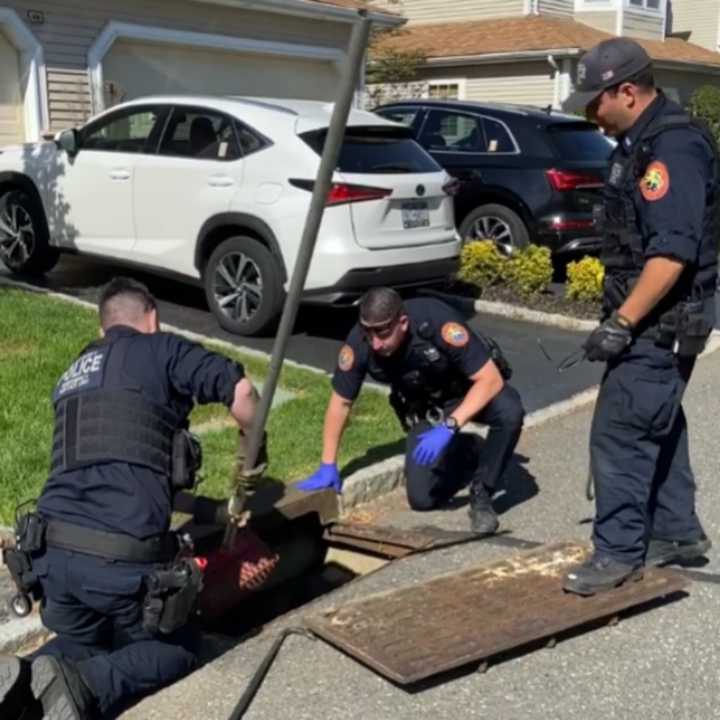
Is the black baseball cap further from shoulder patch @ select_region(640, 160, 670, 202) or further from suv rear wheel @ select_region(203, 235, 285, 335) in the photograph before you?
suv rear wheel @ select_region(203, 235, 285, 335)

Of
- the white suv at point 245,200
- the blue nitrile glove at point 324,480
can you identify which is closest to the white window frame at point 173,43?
the white suv at point 245,200

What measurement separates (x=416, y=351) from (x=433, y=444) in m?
0.48

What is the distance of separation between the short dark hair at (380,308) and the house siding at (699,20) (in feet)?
98.7

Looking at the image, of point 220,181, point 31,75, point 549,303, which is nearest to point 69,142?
point 220,181

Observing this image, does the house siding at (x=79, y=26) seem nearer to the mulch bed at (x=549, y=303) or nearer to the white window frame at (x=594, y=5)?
the mulch bed at (x=549, y=303)

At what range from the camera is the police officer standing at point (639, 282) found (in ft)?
12.5

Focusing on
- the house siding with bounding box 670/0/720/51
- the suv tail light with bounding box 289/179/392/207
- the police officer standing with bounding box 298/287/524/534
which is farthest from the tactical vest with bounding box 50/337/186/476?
the house siding with bounding box 670/0/720/51

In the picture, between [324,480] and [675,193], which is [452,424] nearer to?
[324,480]

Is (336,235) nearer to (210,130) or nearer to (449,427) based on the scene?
(210,130)

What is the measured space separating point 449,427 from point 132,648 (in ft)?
5.99

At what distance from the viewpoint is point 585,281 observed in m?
9.91

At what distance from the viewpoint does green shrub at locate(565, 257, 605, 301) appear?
32.4 feet

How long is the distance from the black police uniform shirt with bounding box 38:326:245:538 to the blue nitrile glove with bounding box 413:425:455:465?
1.33 meters

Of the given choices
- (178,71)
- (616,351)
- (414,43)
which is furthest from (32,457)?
(414,43)
